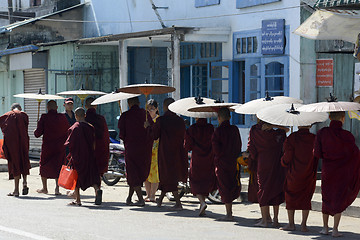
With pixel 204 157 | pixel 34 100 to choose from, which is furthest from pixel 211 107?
pixel 34 100

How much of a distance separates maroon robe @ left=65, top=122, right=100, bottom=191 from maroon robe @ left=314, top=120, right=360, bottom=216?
14.9 feet

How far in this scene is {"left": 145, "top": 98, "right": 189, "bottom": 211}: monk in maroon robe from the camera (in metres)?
12.6

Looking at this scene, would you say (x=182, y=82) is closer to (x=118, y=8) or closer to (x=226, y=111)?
(x=118, y=8)

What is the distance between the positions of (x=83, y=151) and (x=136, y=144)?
863mm

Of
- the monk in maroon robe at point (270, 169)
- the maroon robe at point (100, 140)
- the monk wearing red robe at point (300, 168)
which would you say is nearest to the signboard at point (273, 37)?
the maroon robe at point (100, 140)

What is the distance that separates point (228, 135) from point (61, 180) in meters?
3.33

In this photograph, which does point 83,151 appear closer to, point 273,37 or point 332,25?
point 332,25

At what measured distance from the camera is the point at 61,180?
13242 millimetres

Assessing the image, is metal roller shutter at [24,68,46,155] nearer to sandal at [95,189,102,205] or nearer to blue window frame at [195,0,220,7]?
blue window frame at [195,0,220,7]

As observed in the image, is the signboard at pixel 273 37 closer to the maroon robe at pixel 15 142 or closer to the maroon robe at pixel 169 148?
the maroon robe at pixel 169 148

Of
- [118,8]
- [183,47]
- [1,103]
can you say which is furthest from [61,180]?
[1,103]

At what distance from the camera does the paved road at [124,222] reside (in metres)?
9.66

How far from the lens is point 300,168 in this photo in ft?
33.2

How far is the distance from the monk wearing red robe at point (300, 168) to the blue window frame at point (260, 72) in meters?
6.22
